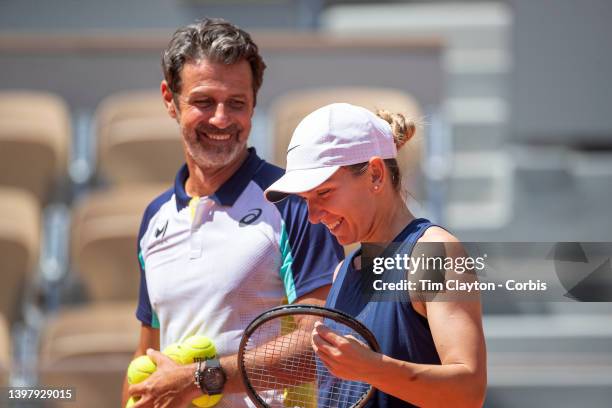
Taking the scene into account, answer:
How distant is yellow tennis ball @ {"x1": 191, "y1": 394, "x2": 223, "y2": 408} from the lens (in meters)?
1.91

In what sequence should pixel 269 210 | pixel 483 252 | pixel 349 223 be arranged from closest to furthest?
pixel 349 223 → pixel 483 252 → pixel 269 210

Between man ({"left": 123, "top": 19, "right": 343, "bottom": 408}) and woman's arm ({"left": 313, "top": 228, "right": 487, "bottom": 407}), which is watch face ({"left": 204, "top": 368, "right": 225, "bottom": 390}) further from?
woman's arm ({"left": 313, "top": 228, "right": 487, "bottom": 407})

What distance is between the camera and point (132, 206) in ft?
13.5

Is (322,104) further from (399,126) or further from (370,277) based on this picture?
(370,277)

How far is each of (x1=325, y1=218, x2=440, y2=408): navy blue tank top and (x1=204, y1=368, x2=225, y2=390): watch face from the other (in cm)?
29

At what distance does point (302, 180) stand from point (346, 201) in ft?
0.25

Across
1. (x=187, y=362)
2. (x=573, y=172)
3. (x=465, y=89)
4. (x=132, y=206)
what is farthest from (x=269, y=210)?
(x=465, y=89)

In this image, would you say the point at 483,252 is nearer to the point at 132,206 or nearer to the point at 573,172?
the point at 132,206

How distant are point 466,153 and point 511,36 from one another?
562 mm

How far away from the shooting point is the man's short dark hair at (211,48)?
204cm

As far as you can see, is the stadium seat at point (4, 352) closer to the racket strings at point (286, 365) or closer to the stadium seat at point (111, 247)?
the stadium seat at point (111, 247)

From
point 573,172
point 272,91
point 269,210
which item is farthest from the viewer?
point 272,91

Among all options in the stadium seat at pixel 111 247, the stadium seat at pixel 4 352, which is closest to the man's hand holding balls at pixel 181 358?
the stadium seat at pixel 4 352

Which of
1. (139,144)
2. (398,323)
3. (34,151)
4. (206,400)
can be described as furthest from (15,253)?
(398,323)
